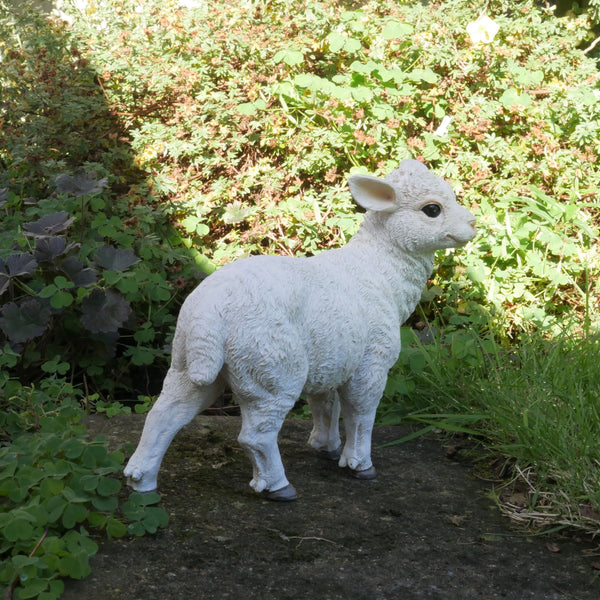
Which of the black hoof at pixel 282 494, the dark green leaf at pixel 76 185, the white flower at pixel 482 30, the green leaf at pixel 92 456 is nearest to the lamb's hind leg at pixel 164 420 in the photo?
the green leaf at pixel 92 456

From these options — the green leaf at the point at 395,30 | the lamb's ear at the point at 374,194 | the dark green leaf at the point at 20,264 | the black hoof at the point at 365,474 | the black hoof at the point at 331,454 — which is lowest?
the black hoof at the point at 331,454

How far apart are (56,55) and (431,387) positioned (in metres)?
3.56

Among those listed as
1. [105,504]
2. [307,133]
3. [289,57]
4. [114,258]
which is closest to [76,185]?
[114,258]

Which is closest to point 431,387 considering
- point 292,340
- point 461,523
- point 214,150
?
point 461,523

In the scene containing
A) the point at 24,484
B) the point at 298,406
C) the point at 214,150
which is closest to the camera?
the point at 24,484

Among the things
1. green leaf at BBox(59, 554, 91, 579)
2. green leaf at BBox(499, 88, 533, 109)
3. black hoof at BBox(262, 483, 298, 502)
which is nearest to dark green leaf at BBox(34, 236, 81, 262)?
black hoof at BBox(262, 483, 298, 502)

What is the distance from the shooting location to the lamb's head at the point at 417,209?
9.59ft

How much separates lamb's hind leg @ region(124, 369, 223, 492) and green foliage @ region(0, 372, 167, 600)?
86mm

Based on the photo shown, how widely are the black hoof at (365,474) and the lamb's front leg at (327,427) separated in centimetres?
19

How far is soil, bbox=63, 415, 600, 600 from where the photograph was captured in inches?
87.9

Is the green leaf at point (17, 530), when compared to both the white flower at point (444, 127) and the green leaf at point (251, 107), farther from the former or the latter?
the white flower at point (444, 127)

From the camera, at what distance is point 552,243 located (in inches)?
189

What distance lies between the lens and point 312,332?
2.67 metres

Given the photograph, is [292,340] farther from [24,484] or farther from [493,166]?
[493,166]
